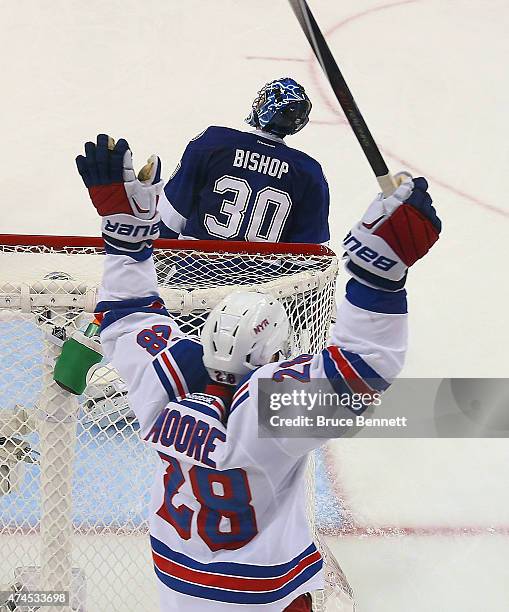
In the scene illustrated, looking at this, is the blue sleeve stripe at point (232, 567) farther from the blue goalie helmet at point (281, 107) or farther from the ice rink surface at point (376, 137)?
the blue goalie helmet at point (281, 107)

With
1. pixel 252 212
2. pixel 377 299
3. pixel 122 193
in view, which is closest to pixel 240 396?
pixel 377 299

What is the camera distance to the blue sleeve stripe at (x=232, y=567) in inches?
61.1

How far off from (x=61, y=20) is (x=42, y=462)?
4.41 metres

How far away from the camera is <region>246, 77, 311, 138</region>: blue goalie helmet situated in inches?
105

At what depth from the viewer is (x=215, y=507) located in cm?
152

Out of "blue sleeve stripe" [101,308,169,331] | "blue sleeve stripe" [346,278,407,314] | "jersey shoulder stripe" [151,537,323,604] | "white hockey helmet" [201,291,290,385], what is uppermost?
"blue sleeve stripe" [346,278,407,314]

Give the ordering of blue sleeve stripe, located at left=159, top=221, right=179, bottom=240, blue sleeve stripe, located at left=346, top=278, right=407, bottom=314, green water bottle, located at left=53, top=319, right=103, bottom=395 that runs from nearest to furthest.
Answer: blue sleeve stripe, located at left=346, top=278, right=407, bottom=314
green water bottle, located at left=53, top=319, right=103, bottom=395
blue sleeve stripe, located at left=159, top=221, right=179, bottom=240

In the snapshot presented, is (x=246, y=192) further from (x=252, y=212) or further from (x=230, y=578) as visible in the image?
(x=230, y=578)

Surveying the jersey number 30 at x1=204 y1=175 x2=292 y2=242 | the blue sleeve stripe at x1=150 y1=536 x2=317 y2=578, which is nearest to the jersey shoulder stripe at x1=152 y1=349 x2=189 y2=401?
the blue sleeve stripe at x1=150 y1=536 x2=317 y2=578

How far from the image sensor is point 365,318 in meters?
1.35

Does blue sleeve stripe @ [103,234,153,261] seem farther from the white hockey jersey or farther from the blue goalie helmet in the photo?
the blue goalie helmet

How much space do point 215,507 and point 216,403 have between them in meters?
0.16

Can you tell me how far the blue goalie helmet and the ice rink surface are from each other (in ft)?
3.39

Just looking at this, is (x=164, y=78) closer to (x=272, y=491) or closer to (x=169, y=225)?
(x=169, y=225)
